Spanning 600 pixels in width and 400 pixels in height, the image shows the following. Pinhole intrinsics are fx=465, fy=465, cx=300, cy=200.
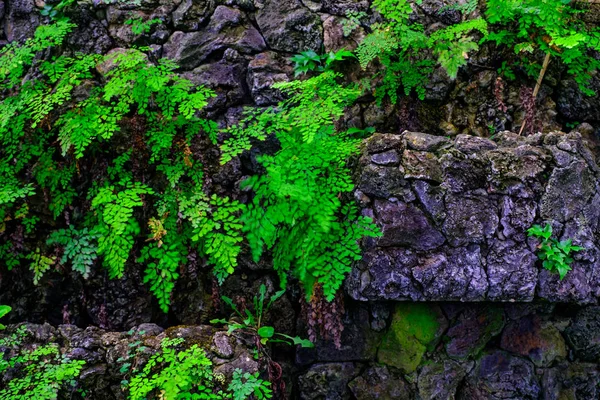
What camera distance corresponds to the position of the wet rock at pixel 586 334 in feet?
14.7

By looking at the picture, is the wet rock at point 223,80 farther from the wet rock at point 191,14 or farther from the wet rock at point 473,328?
the wet rock at point 473,328

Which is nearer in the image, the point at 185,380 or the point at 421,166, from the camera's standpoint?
the point at 185,380

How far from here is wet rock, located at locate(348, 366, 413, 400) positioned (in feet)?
14.9

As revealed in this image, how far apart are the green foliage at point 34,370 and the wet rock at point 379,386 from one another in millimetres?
2563

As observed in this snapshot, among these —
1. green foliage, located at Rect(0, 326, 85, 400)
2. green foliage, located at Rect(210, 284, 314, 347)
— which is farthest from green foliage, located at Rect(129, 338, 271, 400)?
green foliage, located at Rect(0, 326, 85, 400)

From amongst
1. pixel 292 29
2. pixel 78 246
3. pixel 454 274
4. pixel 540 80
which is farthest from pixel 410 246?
pixel 78 246

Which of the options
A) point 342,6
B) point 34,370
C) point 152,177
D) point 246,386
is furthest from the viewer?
point 342,6

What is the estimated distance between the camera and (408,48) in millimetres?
5129

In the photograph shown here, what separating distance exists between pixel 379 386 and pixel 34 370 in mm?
3115

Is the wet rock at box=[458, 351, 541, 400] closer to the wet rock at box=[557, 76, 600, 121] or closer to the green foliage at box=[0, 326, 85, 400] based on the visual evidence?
the wet rock at box=[557, 76, 600, 121]

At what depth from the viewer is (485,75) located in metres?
5.14

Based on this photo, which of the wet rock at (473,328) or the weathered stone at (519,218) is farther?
the wet rock at (473,328)

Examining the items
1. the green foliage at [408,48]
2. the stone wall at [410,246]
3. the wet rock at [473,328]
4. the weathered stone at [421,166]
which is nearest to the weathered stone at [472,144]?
the stone wall at [410,246]

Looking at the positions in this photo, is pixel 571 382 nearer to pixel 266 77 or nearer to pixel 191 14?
pixel 266 77
